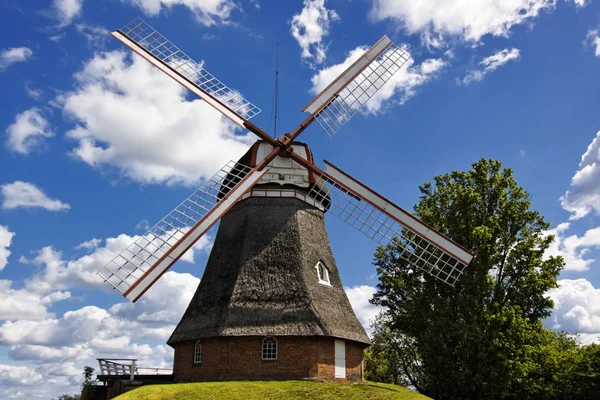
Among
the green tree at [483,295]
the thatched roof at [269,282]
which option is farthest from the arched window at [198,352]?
the green tree at [483,295]

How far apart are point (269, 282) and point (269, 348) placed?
106 inches

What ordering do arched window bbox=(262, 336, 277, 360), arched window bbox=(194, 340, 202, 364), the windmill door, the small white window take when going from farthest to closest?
the small white window → arched window bbox=(194, 340, 202, 364) → the windmill door → arched window bbox=(262, 336, 277, 360)

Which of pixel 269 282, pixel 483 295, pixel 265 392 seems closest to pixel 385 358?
pixel 483 295

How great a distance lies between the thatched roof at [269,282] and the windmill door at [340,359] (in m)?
0.52

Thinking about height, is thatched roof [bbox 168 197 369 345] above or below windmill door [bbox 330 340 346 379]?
above

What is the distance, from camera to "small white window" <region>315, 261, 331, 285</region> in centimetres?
2423

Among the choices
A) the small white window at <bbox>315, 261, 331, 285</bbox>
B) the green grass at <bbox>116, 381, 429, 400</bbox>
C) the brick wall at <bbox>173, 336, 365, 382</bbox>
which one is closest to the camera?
the green grass at <bbox>116, 381, 429, 400</bbox>

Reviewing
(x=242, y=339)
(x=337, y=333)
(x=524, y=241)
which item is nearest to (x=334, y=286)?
(x=337, y=333)

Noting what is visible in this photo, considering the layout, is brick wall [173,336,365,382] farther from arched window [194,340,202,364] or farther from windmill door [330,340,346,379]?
arched window [194,340,202,364]

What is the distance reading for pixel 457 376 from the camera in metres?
23.4

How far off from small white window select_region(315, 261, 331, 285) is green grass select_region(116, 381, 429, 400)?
533cm

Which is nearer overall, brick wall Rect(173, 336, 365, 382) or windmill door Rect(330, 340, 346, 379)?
brick wall Rect(173, 336, 365, 382)

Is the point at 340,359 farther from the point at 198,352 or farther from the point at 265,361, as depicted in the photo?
the point at 198,352

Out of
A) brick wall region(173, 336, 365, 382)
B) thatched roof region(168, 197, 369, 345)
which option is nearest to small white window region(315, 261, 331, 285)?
thatched roof region(168, 197, 369, 345)
